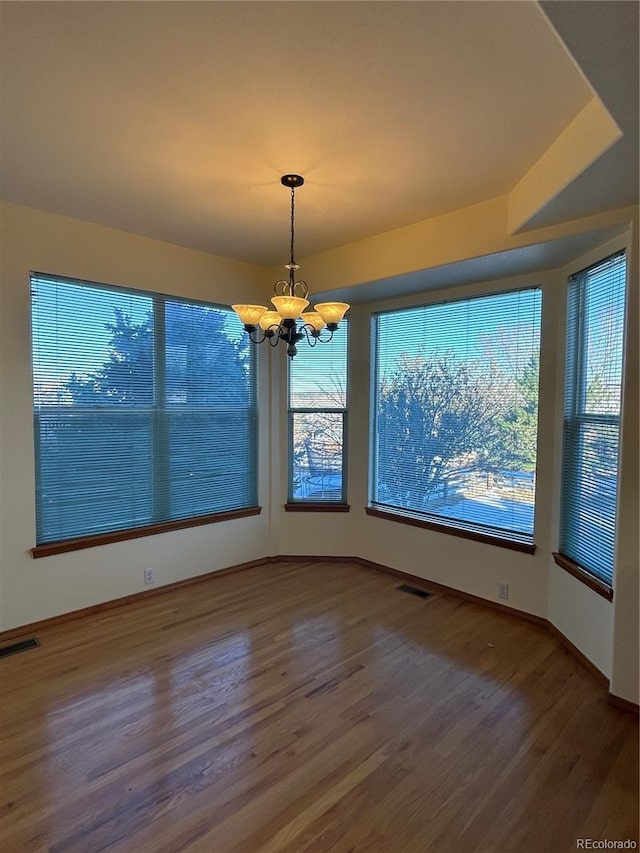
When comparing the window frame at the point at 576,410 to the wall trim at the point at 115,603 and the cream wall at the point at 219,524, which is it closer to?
the cream wall at the point at 219,524

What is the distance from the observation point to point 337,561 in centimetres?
470

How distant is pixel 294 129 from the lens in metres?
2.19

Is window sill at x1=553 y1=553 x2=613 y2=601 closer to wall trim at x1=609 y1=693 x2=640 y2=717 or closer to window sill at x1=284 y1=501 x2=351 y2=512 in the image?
wall trim at x1=609 y1=693 x2=640 y2=717

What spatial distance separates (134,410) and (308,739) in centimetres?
265

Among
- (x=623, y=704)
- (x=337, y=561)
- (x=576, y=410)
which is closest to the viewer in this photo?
(x=623, y=704)

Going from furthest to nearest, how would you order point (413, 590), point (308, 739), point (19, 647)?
point (413, 590)
point (19, 647)
point (308, 739)

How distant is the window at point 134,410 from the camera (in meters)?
3.34

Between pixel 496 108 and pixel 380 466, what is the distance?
10.2 feet

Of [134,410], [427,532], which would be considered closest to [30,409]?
[134,410]

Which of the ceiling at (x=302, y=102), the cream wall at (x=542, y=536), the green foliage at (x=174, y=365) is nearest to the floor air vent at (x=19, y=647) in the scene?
the green foliage at (x=174, y=365)

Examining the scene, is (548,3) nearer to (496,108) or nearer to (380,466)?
(496,108)

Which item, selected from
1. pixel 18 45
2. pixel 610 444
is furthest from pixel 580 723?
pixel 18 45

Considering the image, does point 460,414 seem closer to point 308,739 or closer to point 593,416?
point 593,416

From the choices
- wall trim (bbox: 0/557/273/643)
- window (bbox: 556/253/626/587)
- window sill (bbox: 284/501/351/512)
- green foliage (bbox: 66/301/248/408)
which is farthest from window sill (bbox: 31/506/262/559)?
window (bbox: 556/253/626/587)
